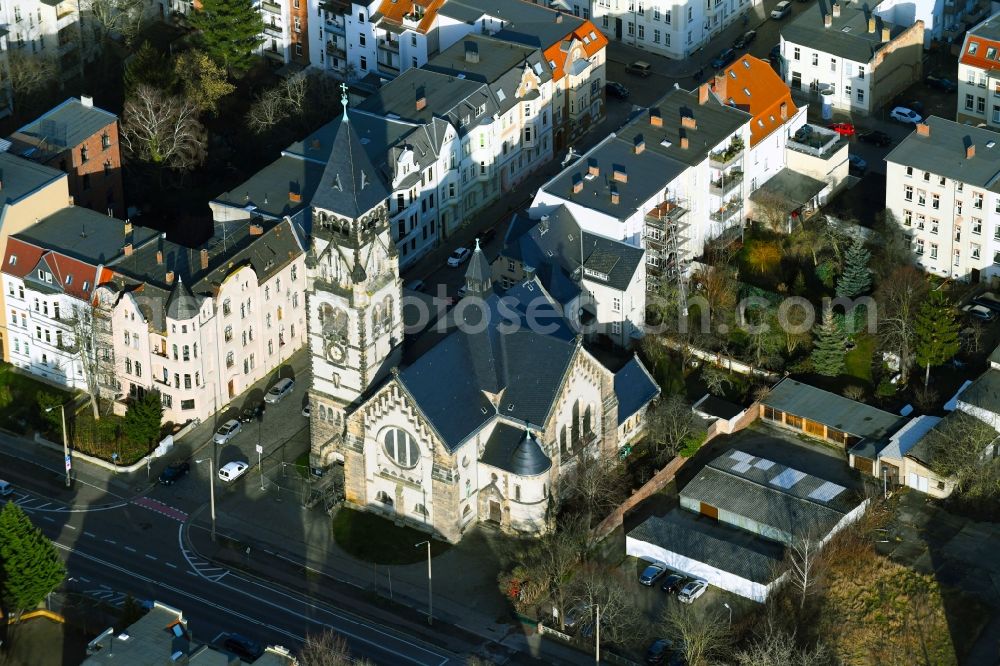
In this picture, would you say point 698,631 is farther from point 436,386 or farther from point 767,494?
point 436,386

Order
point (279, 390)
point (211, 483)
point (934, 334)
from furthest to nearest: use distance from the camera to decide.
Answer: point (279, 390)
point (934, 334)
point (211, 483)

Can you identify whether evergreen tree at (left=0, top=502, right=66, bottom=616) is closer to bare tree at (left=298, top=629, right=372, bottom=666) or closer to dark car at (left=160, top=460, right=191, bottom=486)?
dark car at (left=160, top=460, right=191, bottom=486)

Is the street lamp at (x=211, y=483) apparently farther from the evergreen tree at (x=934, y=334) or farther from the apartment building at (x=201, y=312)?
the evergreen tree at (x=934, y=334)

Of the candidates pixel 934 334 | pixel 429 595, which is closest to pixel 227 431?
pixel 429 595

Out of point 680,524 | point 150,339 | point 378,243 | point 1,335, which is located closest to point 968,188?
point 680,524

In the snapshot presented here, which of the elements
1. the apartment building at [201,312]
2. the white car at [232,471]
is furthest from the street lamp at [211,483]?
the apartment building at [201,312]

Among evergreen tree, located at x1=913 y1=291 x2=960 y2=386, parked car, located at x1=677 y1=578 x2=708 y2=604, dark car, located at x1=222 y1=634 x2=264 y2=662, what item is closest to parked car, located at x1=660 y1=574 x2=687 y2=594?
parked car, located at x1=677 y1=578 x2=708 y2=604

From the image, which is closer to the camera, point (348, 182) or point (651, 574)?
point (348, 182)
